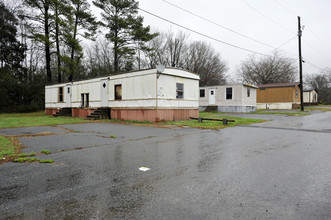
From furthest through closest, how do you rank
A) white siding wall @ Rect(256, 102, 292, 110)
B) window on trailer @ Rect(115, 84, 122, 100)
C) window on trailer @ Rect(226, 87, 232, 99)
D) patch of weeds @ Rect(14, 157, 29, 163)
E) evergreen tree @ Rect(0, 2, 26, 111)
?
white siding wall @ Rect(256, 102, 292, 110) < window on trailer @ Rect(226, 87, 232, 99) < evergreen tree @ Rect(0, 2, 26, 111) < window on trailer @ Rect(115, 84, 122, 100) < patch of weeds @ Rect(14, 157, 29, 163)

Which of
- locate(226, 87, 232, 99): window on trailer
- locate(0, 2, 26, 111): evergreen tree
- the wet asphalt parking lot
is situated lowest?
the wet asphalt parking lot

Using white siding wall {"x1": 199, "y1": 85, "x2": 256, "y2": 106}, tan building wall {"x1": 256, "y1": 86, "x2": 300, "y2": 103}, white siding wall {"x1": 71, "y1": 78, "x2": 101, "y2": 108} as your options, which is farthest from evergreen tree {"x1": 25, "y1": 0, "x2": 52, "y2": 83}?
tan building wall {"x1": 256, "y1": 86, "x2": 300, "y2": 103}

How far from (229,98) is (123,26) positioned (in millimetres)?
15665

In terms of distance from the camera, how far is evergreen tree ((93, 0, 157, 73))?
84.6 feet

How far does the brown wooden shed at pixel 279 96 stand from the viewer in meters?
29.6

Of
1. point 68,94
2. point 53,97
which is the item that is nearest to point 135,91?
point 68,94

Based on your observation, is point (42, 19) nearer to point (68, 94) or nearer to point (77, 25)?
point (77, 25)

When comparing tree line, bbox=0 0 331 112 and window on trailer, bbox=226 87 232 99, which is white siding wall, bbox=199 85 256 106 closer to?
window on trailer, bbox=226 87 232 99

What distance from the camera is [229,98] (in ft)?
84.2

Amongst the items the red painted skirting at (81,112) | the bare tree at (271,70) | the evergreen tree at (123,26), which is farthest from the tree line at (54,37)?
the bare tree at (271,70)

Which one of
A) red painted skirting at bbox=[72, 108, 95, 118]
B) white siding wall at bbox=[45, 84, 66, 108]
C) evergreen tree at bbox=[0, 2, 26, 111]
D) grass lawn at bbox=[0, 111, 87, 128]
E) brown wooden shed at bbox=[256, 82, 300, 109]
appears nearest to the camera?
grass lawn at bbox=[0, 111, 87, 128]

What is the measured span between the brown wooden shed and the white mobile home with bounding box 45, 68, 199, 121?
19845 mm

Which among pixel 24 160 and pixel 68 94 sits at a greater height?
pixel 68 94

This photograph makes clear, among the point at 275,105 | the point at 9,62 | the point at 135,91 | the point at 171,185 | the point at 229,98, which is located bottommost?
the point at 171,185
